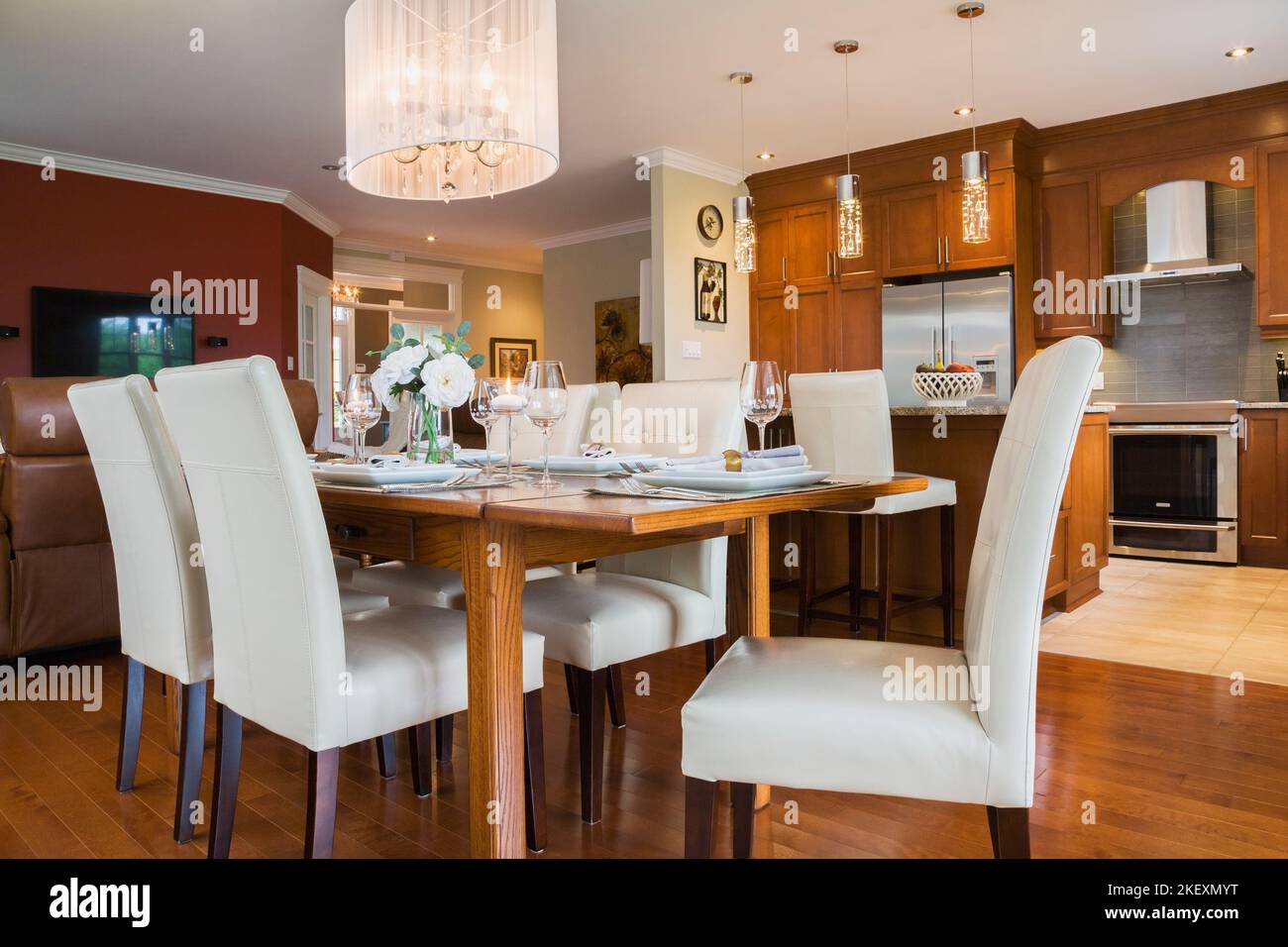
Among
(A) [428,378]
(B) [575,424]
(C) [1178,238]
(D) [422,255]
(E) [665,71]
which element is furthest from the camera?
(D) [422,255]

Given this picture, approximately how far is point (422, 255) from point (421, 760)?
793cm

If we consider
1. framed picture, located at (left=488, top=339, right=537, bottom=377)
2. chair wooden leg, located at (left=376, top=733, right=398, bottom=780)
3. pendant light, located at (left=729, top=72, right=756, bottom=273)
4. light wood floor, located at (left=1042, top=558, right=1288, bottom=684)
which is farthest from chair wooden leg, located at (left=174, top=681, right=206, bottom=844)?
framed picture, located at (left=488, top=339, right=537, bottom=377)

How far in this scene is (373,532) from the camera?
167 centimetres

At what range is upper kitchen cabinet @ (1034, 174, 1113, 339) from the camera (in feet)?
17.7

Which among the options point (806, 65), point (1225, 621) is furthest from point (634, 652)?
point (806, 65)

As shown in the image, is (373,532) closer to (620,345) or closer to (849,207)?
(849,207)

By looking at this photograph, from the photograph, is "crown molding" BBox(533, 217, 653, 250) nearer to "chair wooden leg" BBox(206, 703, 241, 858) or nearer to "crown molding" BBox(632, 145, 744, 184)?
"crown molding" BBox(632, 145, 744, 184)

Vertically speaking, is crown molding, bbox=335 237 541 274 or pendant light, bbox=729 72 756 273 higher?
crown molding, bbox=335 237 541 274

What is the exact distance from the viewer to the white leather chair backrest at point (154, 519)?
70.1 inches

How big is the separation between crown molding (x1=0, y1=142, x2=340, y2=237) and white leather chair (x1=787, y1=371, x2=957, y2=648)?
4911mm

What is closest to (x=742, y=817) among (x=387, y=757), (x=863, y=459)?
(x=387, y=757)

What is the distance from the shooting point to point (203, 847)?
6.08ft

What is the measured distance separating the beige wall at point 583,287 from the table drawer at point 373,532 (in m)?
6.41

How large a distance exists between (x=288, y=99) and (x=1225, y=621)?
511 centimetres
